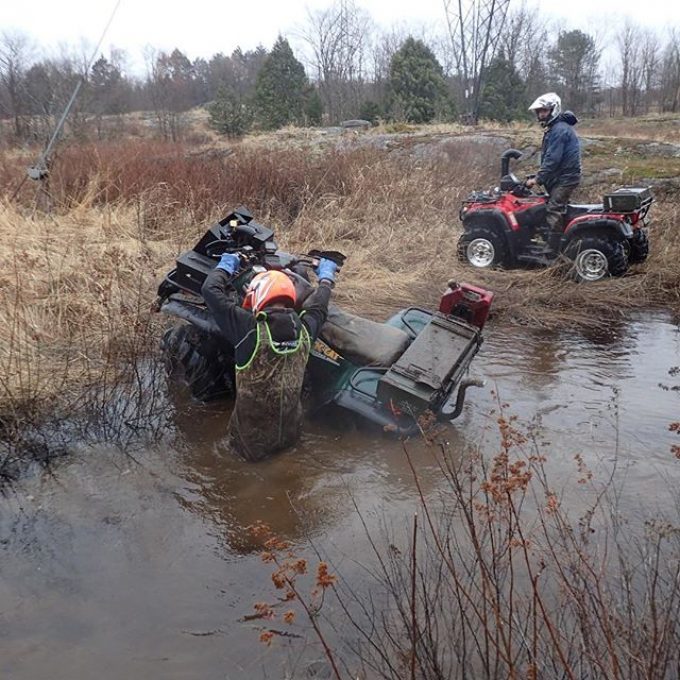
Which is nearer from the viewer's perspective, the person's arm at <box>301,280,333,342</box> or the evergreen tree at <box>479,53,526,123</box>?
the person's arm at <box>301,280,333,342</box>

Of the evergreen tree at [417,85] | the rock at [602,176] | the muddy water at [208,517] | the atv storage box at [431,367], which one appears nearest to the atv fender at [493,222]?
the muddy water at [208,517]

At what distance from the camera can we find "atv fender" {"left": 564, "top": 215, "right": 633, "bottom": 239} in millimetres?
7867

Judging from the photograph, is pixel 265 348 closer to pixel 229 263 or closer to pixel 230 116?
pixel 229 263

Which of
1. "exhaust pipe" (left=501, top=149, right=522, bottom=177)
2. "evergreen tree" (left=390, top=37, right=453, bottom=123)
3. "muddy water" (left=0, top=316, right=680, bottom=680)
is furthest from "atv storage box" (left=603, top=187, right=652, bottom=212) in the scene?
"evergreen tree" (left=390, top=37, right=453, bottom=123)

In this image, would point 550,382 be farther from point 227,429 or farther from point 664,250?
point 664,250

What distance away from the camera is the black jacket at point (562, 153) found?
8.12 meters

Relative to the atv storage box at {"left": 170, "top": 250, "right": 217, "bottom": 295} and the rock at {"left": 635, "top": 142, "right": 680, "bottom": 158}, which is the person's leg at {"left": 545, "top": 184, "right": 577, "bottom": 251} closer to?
the atv storage box at {"left": 170, "top": 250, "right": 217, "bottom": 295}

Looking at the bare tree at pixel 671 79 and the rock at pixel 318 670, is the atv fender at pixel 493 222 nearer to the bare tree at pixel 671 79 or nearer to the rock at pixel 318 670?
the rock at pixel 318 670

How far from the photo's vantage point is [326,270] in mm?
4598

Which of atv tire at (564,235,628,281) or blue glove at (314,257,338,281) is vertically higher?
blue glove at (314,257,338,281)

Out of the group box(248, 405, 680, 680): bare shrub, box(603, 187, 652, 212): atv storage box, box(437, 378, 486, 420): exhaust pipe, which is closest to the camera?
box(248, 405, 680, 680): bare shrub

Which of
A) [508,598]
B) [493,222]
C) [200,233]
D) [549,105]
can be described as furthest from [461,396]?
[200,233]

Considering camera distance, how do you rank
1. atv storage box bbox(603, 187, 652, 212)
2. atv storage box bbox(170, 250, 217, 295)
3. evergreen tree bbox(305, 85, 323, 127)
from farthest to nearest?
evergreen tree bbox(305, 85, 323, 127) < atv storage box bbox(603, 187, 652, 212) < atv storage box bbox(170, 250, 217, 295)

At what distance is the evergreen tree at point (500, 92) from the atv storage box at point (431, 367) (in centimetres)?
2559
